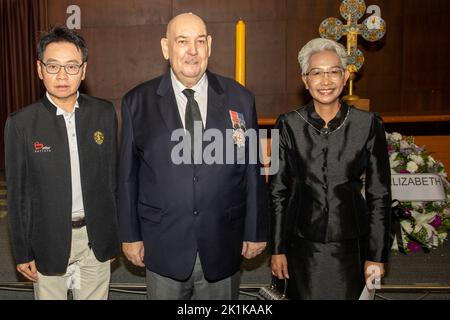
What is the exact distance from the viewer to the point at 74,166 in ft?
6.79

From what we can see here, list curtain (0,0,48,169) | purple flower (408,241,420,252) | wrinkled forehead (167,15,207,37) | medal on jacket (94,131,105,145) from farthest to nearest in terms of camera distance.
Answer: curtain (0,0,48,169), purple flower (408,241,420,252), medal on jacket (94,131,105,145), wrinkled forehead (167,15,207,37)

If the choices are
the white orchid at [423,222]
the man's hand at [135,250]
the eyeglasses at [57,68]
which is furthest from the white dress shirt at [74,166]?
the white orchid at [423,222]

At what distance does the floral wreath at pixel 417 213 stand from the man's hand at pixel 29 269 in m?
2.92

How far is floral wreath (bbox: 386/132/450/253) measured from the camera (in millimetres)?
4113

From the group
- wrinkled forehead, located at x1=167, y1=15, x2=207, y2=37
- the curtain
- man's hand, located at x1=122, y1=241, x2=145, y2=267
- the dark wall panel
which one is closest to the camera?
wrinkled forehead, located at x1=167, y1=15, x2=207, y2=37

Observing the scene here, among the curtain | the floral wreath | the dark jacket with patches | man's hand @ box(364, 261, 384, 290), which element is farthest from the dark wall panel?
man's hand @ box(364, 261, 384, 290)

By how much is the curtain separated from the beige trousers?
5.29 m

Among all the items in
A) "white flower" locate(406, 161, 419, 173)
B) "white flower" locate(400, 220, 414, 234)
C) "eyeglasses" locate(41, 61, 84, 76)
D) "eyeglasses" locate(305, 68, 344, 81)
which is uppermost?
"eyeglasses" locate(41, 61, 84, 76)

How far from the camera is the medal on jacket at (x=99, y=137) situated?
212 cm

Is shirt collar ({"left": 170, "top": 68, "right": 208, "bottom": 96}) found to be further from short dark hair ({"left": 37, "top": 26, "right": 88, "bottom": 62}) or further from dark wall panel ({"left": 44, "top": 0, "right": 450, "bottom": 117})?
dark wall panel ({"left": 44, "top": 0, "right": 450, "bottom": 117})

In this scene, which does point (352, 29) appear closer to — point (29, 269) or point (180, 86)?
point (180, 86)

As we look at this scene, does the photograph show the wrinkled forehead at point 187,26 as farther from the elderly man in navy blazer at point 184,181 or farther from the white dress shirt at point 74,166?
the white dress shirt at point 74,166

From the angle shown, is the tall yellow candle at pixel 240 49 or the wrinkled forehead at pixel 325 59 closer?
the wrinkled forehead at pixel 325 59

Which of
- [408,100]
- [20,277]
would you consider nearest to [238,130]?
[20,277]
